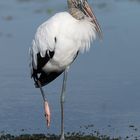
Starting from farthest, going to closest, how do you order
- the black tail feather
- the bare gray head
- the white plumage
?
1. the black tail feather
2. the bare gray head
3. the white plumage

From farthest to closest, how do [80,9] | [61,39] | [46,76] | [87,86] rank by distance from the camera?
[87,86] < [46,76] < [80,9] < [61,39]

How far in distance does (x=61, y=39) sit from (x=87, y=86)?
7.57ft

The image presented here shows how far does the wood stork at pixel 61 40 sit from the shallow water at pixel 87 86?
66cm

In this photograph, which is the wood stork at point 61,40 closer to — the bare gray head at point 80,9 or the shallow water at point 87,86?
the bare gray head at point 80,9

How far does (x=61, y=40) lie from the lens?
24.6ft

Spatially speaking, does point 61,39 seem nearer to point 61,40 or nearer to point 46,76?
point 61,40

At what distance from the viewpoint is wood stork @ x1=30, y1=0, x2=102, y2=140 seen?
7473mm

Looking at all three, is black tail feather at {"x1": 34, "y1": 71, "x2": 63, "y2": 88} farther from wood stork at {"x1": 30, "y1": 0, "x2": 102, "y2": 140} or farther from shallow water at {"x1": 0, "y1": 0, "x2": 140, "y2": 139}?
shallow water at {"x1": 0, "y1": 0, "x2": 140, "y2": 139}

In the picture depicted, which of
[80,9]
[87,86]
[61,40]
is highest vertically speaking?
[80,9]

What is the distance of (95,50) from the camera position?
1200cm

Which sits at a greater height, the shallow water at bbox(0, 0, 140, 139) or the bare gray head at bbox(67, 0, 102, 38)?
the bare gray head at bbox(67, 0, 102, 38)

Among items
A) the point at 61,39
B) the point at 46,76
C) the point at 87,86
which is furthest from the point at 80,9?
the point at 87,86

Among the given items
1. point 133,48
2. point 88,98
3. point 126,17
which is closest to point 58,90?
point 88,98

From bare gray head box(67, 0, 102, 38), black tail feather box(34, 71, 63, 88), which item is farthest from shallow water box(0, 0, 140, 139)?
bare gray head box(67, 0, 102, 38)
